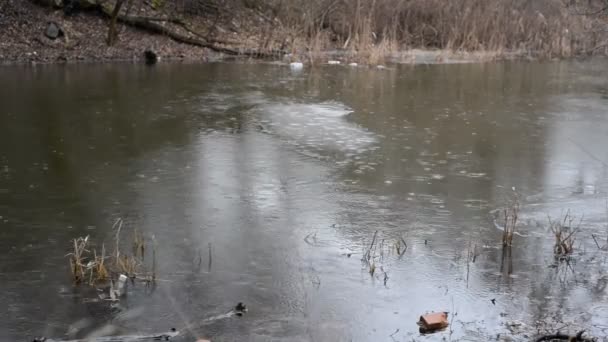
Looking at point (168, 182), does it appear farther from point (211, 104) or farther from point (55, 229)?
point (211, 104)

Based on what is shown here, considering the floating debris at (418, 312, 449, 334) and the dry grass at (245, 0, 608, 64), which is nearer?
the floating debris at (418, 312, 449, 334)

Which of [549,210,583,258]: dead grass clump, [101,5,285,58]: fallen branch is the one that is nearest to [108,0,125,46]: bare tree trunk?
[101,5,285,58]: fallen branch

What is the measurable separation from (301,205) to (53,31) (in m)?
12.1

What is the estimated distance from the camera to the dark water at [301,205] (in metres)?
4.27

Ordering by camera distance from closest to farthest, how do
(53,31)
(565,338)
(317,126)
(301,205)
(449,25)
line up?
(565,338)
(301,205)
(317,126)
(53,31)
(449,25)

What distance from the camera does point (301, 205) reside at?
6.21 m

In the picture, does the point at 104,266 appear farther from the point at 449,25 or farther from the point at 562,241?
the point at 449,25

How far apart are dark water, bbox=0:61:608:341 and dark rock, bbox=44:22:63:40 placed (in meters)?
4.58

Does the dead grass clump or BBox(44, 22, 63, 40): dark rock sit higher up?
BBox(44, 22, 63, 40): dark rock

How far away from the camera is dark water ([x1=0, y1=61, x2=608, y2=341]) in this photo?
168 inches

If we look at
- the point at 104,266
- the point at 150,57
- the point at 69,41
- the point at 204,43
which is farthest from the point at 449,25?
the point at 104,266

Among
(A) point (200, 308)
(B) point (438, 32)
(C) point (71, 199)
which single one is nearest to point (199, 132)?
(C) point (71, 199)

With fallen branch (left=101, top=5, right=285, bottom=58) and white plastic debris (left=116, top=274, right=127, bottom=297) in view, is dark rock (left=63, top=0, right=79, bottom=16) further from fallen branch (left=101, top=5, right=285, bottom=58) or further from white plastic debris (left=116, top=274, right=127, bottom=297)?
white plastic debris (left=116, top=274, right=127, bottom=297)

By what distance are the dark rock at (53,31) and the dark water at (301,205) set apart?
15.0 feet
